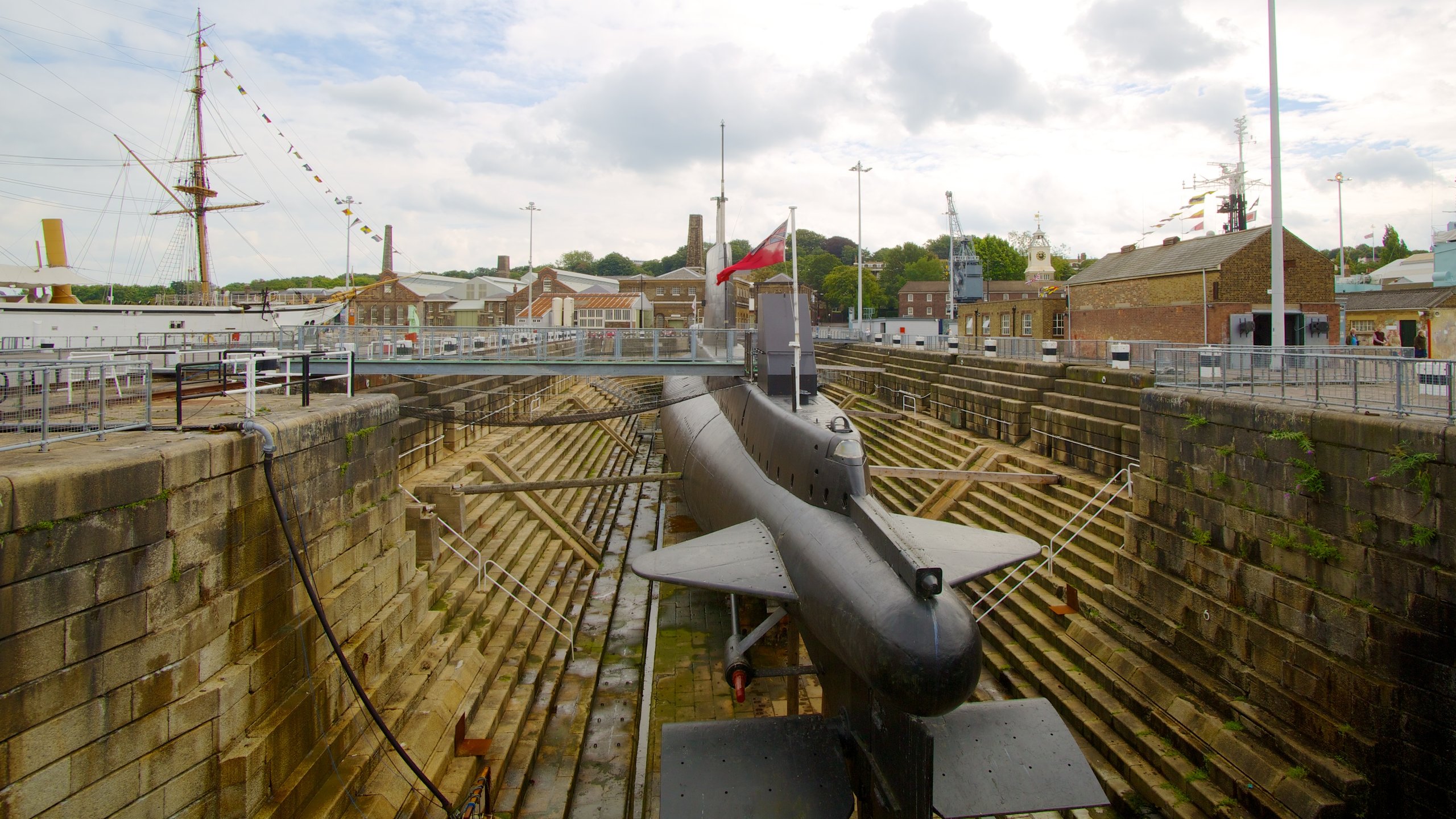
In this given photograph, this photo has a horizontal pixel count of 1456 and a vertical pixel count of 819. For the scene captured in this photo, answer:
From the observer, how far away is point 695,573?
34.4ft

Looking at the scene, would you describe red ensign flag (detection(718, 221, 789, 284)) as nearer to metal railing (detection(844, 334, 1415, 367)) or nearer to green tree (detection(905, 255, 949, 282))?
metal railing (detection(844, 334, 1415, 367))

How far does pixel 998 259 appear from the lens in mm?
96625

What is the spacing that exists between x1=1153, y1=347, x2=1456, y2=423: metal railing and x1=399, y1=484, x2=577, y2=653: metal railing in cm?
1208

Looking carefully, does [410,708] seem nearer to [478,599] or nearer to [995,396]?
[478,599]

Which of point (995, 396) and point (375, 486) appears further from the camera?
point (995, 396)

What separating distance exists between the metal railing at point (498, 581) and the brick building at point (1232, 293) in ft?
76.1

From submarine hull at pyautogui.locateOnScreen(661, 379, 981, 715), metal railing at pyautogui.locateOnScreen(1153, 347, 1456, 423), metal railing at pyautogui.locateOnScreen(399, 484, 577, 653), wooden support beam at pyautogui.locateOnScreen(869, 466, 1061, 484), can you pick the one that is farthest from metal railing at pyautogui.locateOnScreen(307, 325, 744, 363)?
metal railing at pyautogui.locateOnScreen(1153, 347, 1456, 423)

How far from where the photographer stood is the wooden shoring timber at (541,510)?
2038cm

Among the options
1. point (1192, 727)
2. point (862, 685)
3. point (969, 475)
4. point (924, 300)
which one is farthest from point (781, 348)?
point (924, 300)

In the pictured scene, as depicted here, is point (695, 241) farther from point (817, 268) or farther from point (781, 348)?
point (781, 348)

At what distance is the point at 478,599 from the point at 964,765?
948 cm

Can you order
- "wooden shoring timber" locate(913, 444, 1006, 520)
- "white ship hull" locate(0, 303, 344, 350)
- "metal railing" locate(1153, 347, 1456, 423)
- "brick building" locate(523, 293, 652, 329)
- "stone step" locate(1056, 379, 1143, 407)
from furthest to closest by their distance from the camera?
1. "brick building" locate(523, 293, 652, 329)
2. "white ship hull" locate(0, 303, 344, 350)
3. "wooden shoring timber" locate(913, 444, 1006, 520)
4. "stone step" locate(1056, 379, 1143, 407)
5. "metal railing" locate(1153, 347, 1456, 423)

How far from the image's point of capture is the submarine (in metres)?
8.05

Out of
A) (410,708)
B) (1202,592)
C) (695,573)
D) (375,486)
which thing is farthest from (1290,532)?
(375,486)
